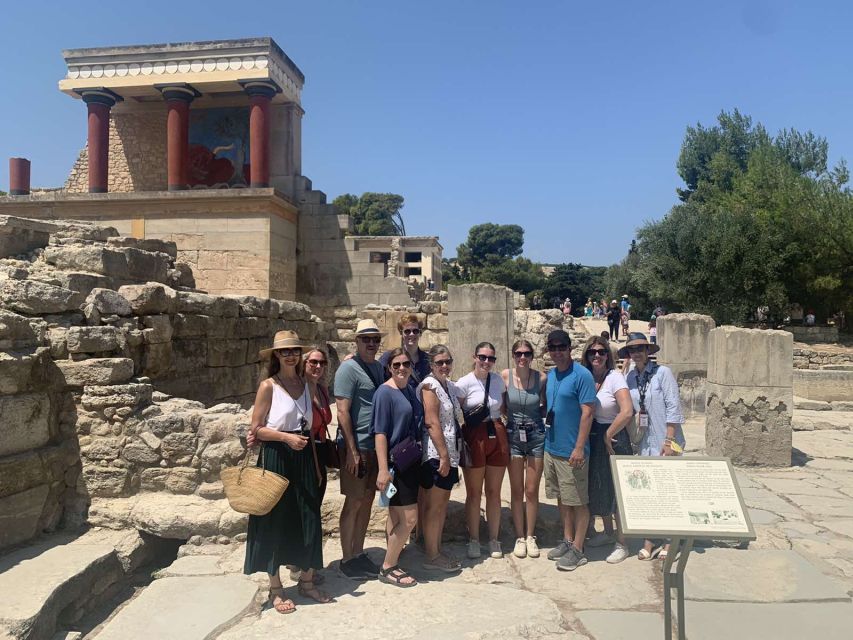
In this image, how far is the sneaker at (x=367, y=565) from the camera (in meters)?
3.91

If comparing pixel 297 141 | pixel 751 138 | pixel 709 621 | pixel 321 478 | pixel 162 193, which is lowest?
pixel 709 621

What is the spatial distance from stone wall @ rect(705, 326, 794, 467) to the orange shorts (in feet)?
13.0

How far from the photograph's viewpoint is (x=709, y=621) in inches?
134

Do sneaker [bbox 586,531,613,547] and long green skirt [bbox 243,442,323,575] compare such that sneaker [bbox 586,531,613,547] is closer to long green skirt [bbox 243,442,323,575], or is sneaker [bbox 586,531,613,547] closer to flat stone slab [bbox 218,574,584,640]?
flat stone slab [bbox 218,574,584,640]

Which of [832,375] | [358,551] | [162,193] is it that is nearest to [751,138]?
[832,375]

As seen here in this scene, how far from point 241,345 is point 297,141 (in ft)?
28.1

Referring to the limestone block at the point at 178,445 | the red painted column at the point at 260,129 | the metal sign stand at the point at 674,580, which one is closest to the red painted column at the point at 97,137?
the red painted column at the point at 260,129

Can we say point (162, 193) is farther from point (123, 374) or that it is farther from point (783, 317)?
point (783, 317)

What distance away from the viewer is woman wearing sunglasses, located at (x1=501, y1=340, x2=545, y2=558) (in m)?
4.28

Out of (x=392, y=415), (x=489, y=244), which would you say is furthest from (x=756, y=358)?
(x=489, y=244)

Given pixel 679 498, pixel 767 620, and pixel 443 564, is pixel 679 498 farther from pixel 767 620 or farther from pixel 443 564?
pixel 443 564

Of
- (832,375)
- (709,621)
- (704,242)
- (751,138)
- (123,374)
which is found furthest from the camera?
(751,138)

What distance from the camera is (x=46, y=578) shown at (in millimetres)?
3572

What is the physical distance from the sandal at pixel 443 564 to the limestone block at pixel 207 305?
149 inches
